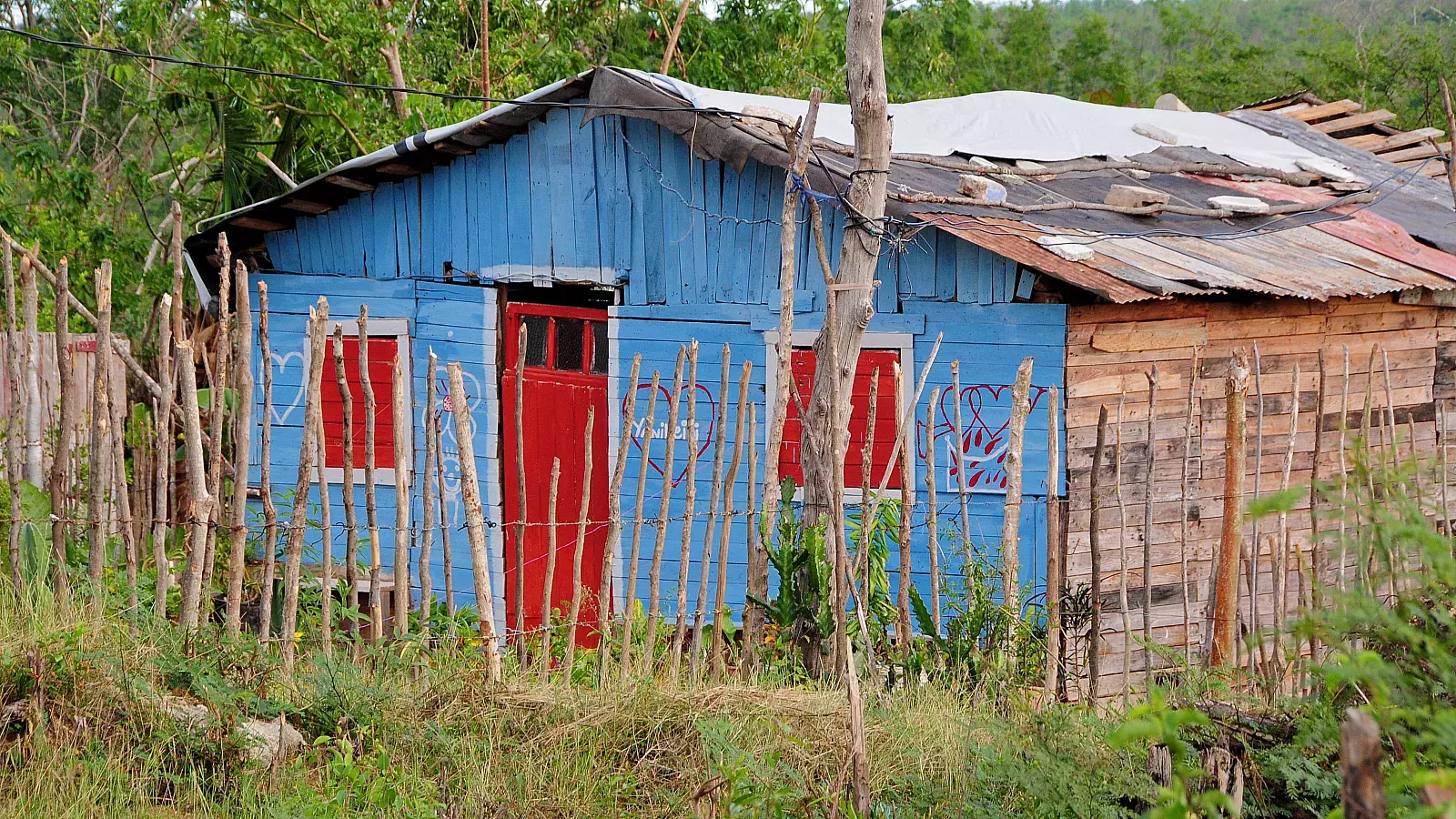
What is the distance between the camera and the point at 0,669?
4.13 metres

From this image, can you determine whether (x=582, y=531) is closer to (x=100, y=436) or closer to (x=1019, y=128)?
(x=100, y=436)

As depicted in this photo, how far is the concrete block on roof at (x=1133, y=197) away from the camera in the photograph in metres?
7.74

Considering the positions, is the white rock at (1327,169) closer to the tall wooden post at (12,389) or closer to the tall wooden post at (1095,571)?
the tall wooden post at (1095,571)

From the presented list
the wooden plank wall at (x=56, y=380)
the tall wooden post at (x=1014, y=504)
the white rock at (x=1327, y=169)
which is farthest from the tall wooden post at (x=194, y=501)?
the white rock at (x=1327, y=169)

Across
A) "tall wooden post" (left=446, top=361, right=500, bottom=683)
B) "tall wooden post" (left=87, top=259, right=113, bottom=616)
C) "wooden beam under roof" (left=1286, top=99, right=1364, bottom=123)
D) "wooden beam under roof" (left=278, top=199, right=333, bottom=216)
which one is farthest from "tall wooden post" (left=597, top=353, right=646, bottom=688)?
"wooden beam under roof" (left=1286, top=99, right=1364, bottom=123)

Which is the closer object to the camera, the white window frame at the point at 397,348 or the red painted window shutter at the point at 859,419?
the red painted window shutter at the point at 859,419

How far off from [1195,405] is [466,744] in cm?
493

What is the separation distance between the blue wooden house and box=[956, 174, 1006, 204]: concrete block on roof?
12 centimetres

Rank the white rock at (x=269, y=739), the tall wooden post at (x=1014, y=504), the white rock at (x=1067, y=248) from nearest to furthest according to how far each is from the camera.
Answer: the white rock at (x=269, y=739) < the tall wooden post at (x=1014, y=504) < the white rock at (x=1067, y=248)

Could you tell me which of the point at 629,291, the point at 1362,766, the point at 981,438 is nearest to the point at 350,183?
the point at 629,291

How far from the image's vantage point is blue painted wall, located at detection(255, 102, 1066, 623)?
6.90 metres

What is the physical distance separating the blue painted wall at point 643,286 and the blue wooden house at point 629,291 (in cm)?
1

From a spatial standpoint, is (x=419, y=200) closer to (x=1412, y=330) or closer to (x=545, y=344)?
(x=545, y=344)

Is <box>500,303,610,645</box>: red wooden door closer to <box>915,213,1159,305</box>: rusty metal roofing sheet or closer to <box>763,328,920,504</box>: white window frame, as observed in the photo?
<box>763,328,920,504</box>: white window frame
